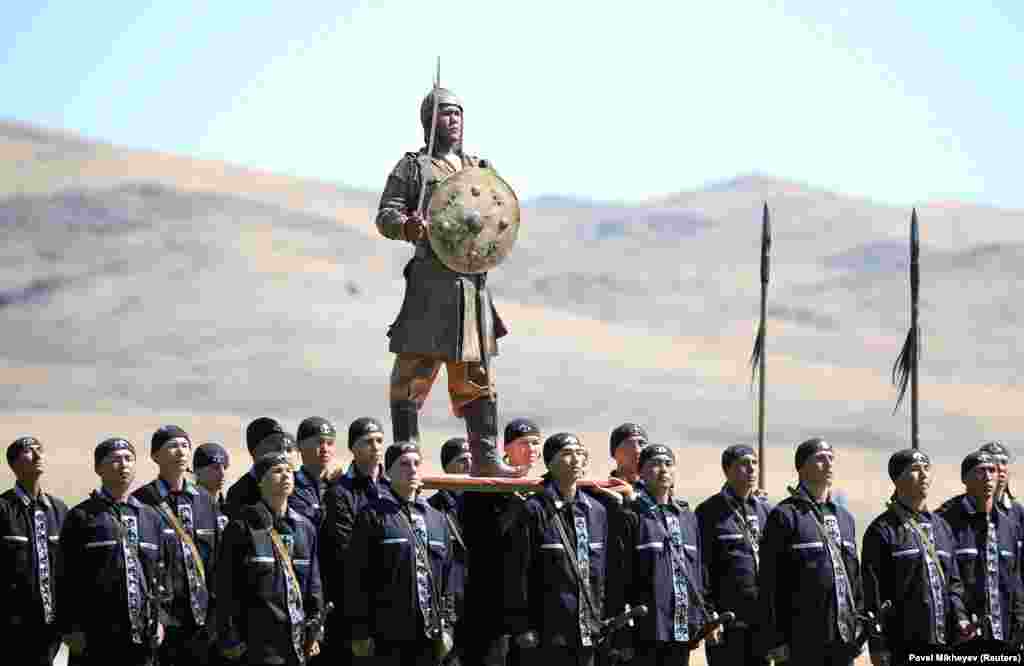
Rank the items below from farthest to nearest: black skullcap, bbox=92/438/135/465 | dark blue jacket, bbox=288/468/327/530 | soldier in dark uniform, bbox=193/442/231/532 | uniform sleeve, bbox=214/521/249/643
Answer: soldier in dark uniform, bbox=193/442/231/532 → dark blue jacket, bbox=288/468/327/530 → black skullcap, bbox=92/438/135/465 → uniform sleeve, bbox=214/521/249/643

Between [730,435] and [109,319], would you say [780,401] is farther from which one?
[109,319]

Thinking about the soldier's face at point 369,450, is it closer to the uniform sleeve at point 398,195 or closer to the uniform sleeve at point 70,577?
the uniform sleeve at point 398,195

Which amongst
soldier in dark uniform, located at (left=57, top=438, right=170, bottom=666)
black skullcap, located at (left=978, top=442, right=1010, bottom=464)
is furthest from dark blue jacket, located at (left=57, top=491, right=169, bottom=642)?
black skullcap, located at (left=978, top=442, right=1010, bottom=464)

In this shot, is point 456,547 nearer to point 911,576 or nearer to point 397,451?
point 397,451

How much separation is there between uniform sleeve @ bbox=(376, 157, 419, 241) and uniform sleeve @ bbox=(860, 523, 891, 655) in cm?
313

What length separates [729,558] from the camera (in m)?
13.7

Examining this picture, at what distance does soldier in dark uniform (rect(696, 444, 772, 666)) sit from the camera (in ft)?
44.7

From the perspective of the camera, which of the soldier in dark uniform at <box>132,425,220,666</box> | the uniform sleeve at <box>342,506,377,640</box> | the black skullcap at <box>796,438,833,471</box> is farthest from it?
the black skullcap at <box>796,438,833,471</box>

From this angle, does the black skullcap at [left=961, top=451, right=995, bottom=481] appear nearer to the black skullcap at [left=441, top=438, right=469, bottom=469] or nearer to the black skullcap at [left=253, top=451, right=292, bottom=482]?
the black skullcap at [left=441, top=438, right=469, bottom=469]

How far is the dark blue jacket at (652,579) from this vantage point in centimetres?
1291

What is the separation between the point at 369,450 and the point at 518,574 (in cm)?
105

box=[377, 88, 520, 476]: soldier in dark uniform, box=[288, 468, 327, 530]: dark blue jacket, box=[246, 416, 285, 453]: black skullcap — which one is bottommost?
box=[288, 468, 327, 530]: dark blue jacket

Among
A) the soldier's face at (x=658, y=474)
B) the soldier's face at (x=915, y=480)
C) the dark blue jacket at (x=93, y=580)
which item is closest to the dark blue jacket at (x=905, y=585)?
the soldier's face at (x=915, y=480)

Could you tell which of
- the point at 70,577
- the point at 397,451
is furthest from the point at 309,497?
the point at 70,577
